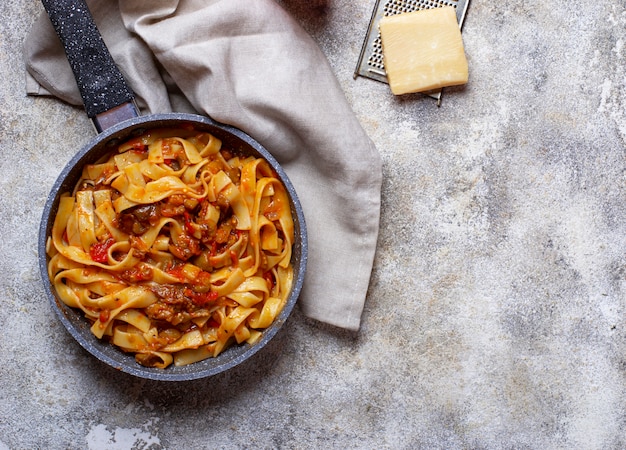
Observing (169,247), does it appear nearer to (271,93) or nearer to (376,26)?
(271,93)

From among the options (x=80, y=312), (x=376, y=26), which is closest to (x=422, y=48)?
(x=376, y=26)

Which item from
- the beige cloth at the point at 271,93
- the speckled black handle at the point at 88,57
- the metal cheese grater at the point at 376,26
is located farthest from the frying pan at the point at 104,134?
the metal cheese grater at the point at 376,26

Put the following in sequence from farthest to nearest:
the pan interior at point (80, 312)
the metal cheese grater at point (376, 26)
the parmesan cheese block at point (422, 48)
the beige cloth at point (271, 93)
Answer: the metal cheese grater at point (376, 26), the parmesan cheese block at point (422, 48), the beige cloth at point (271, 93), the pan interior at point (80, 312)

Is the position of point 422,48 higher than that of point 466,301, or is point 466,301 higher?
point 422,48

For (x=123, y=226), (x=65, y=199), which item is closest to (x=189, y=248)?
(x=123, y=226)

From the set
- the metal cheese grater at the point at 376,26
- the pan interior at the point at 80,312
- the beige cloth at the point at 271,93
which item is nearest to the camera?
the pan interior at the point at 80,312

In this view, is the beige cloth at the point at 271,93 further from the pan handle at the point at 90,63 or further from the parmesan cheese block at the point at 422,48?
the parmesan cheese block at the point at 422,48
